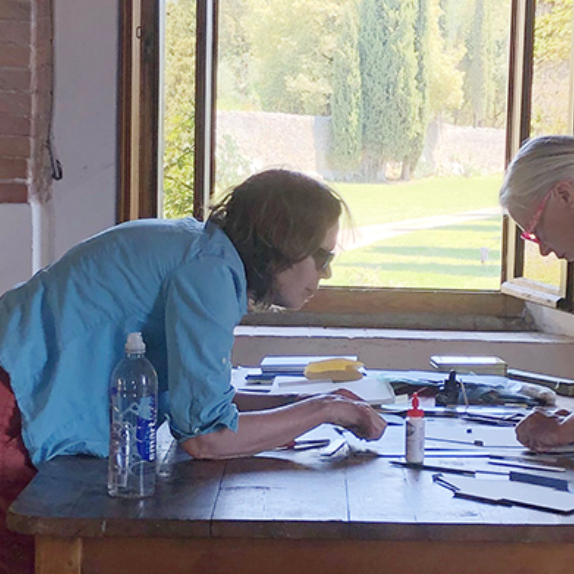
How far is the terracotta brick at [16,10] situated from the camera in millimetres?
2725

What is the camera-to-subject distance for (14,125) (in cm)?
279

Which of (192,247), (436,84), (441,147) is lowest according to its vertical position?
(192,247)

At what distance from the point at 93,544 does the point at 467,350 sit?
1.98 meters

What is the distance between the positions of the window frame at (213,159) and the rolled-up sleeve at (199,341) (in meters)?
1.57

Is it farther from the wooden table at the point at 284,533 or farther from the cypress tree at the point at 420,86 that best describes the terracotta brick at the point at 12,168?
the wooden table at the point at 284,533

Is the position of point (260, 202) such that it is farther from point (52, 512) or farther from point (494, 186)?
point (494, 186)

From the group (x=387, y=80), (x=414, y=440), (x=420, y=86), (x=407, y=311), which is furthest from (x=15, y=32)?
(x=414, y=440)

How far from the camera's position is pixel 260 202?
4.91 ft

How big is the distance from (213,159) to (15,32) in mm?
858

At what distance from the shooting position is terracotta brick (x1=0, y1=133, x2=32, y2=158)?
278 centimetres

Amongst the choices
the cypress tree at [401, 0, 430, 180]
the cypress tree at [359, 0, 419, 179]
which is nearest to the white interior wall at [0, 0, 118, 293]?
the cypress tree at [359, 0, 419, 179]

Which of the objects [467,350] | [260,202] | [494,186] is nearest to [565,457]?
[260,202]

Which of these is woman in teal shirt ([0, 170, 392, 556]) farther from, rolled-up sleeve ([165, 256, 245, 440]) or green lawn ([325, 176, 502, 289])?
green lawn ([325, 176, 502, 289])

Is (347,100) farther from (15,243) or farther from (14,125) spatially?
(15,243)
